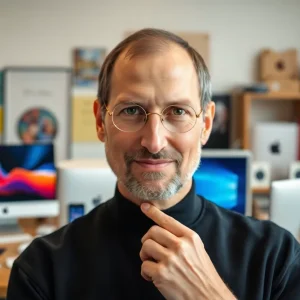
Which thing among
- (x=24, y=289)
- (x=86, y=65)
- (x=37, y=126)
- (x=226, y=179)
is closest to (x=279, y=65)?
(x=86, y=65)

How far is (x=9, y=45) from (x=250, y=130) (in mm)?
2023

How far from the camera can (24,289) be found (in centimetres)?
94

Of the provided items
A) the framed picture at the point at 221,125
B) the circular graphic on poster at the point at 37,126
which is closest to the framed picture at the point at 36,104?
the circular graphic on poster at the point at 37,126

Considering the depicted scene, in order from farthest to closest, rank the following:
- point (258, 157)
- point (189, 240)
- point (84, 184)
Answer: point (258, 157), point (84, 184), point (189, 240)

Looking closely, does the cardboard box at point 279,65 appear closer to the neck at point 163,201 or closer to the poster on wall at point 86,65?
the poster on wall at point 86,65

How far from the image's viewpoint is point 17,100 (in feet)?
12.0

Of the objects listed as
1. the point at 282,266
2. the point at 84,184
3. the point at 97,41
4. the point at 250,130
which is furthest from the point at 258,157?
the point at 282,266

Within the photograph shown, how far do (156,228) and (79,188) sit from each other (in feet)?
4.02

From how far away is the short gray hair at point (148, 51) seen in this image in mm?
957

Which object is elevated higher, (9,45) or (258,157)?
(9,45)

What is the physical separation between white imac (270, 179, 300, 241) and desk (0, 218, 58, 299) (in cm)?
116

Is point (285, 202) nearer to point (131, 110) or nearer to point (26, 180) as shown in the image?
point (131, 110)

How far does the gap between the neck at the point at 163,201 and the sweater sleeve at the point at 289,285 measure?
275 mm

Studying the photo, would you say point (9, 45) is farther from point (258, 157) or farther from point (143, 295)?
point (143, 295)
